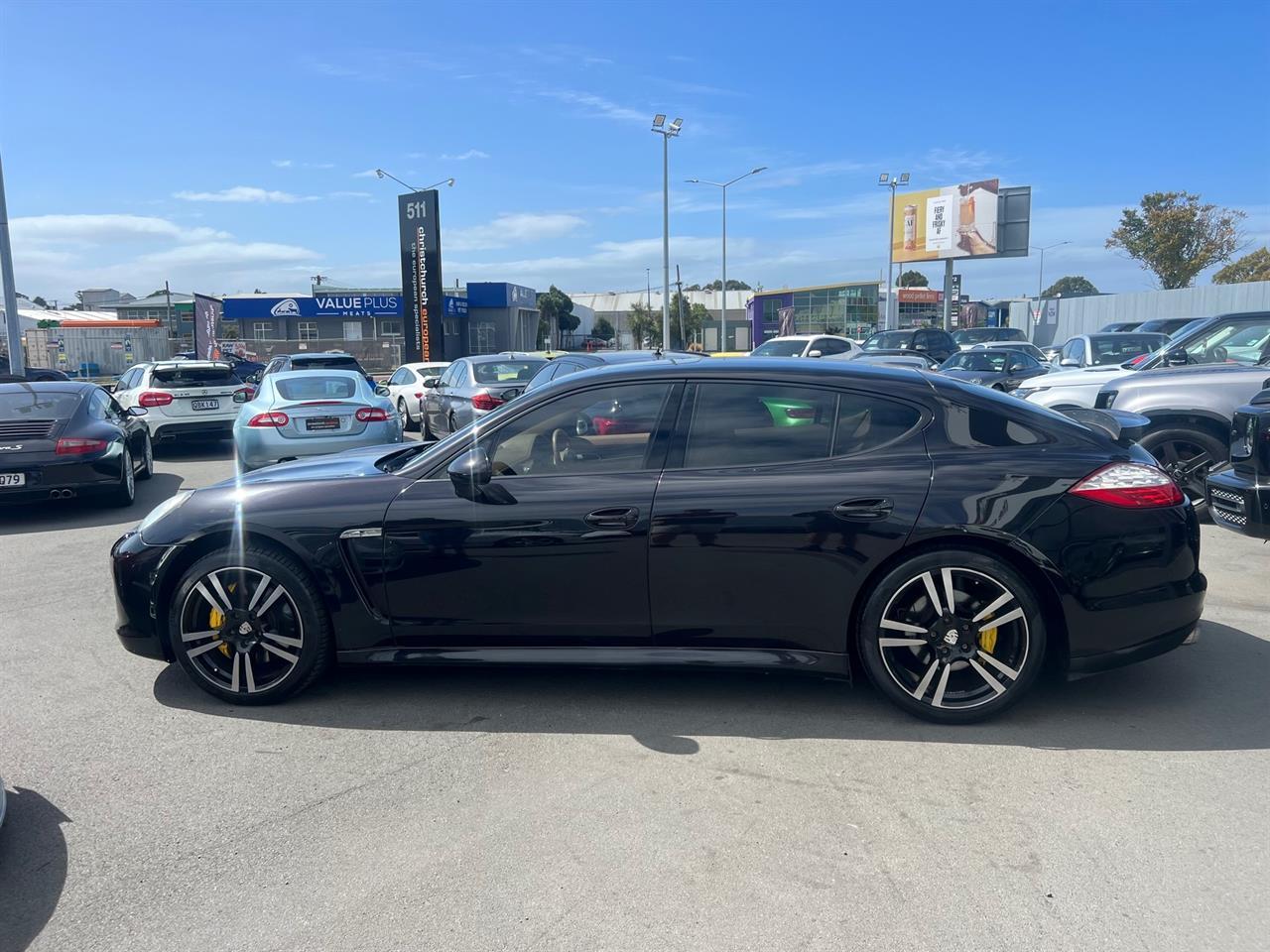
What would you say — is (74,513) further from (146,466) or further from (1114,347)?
(1114,347)

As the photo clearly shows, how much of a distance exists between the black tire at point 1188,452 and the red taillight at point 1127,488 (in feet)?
15.5

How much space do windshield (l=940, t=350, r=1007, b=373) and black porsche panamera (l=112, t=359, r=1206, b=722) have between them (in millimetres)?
15316

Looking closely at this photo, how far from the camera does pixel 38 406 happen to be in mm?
9820

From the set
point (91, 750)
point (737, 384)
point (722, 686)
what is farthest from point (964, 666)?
point (91, 750)

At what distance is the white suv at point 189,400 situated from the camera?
14242 millimetres

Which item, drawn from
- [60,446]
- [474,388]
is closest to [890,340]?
[474,388]

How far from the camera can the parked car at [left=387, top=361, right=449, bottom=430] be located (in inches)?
756

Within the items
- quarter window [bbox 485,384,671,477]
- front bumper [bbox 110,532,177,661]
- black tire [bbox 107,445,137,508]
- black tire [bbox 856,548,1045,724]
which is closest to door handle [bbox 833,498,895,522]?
black tire [bbox 856,548,1045,724]

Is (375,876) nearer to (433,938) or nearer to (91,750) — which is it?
(433,938)

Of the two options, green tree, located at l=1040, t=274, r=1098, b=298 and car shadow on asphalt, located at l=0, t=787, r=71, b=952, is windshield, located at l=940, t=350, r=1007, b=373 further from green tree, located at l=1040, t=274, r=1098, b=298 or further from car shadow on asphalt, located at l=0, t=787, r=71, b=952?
green tree, located at l=1040, t=274, r=1098, b=298

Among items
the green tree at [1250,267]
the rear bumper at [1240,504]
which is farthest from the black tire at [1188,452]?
the green tree at [1250,267]

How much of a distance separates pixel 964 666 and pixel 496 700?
2.12 meters

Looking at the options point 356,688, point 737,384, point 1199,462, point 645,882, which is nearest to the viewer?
point 645,882

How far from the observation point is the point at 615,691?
4.67 metres
